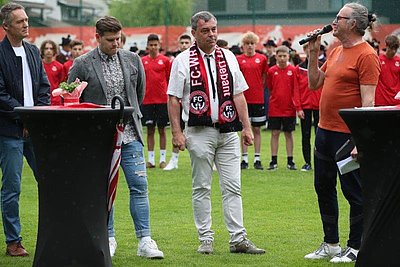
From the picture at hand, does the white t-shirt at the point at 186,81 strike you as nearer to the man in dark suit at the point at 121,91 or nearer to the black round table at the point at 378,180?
the man in dark suit at the point at 121,91

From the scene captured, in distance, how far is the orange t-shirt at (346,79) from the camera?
8531mm

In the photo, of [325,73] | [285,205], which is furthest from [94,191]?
[285,205]

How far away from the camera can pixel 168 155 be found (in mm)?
20234

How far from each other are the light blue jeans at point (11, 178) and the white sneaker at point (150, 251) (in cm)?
115

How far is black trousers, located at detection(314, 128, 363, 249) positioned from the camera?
8.76 meters

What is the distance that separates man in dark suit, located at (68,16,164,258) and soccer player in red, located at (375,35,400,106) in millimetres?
8891

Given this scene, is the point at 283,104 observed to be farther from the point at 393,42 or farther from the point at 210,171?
the point at 210,171

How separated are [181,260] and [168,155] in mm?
11218

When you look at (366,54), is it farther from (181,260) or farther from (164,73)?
(164,73)

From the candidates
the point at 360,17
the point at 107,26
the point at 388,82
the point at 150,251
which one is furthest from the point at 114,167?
the point at 388,82

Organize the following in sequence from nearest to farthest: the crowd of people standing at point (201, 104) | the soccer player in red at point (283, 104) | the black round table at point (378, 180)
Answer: the black round table at point (378, 180), the crowd of people standing at point (201, 104), the soccer player in red at point (283, 104)

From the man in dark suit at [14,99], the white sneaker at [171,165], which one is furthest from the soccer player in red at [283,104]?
the man in dark suit at [14,99]

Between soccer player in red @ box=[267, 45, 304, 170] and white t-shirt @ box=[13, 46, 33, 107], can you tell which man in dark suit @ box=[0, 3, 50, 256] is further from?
soccer player in red @ box=[267, 45, 304, 170]

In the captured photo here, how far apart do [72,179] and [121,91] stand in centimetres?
194
